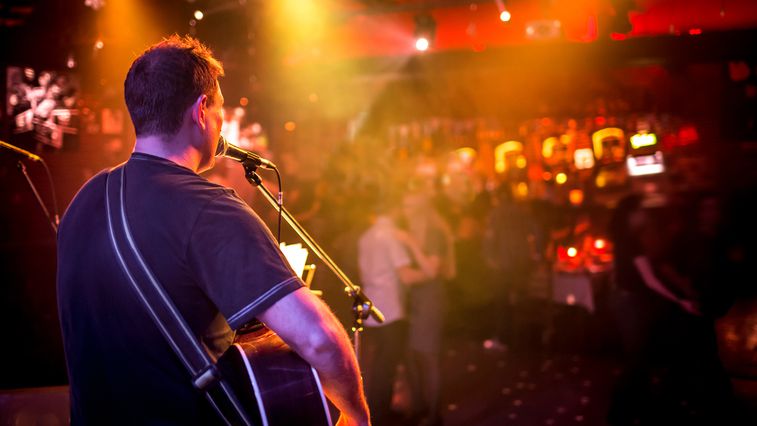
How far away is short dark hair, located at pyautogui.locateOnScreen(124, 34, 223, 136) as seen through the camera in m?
1.54

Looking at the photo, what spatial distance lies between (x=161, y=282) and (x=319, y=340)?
38 centimetres

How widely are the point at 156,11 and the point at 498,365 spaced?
4951 mm

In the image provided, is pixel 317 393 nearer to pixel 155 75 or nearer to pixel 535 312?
pixel 155 75

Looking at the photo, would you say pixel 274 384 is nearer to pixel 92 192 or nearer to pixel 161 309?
pixel 161 309

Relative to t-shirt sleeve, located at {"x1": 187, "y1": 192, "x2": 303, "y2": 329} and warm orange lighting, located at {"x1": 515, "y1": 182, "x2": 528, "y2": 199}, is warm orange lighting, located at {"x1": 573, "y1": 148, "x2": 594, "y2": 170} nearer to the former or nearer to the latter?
warm orange lighting, located at {"x1": 515, "y1": 182, "x2": 528, "y2": 199}

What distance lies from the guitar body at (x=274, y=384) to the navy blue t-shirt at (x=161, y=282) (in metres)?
0.07

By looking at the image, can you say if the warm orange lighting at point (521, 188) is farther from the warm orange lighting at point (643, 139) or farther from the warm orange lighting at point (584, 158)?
the warm orange lighting at point (643, 139)

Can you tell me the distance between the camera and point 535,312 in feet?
26.6

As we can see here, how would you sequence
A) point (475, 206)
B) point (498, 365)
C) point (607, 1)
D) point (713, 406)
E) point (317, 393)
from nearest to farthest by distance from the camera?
point (317, 393)
point (713, 406)
point (498, 365)
point (607, 1)
point (475, 206)

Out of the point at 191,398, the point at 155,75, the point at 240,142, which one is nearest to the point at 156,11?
the point at 240,142

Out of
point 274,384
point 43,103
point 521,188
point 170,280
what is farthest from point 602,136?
point 170,280

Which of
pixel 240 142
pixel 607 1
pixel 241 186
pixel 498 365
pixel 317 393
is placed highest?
pixel 607 1

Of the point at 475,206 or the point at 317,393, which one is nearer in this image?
the point at 317,393

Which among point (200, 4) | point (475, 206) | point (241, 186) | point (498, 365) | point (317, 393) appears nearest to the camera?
point (317, 393)
